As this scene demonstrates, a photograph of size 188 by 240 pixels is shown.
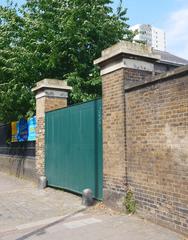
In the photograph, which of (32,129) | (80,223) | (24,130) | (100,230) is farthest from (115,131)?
(24,130)

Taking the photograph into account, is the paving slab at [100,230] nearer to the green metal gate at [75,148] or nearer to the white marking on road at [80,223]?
the white marking on road at [80,223]

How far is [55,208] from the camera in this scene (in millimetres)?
8070

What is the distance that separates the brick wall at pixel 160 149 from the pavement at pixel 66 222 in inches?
14.8

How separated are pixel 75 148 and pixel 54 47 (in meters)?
5.67

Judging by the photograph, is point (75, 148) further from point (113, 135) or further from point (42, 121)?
point (42, 121)

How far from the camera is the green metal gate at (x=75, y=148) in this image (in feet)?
27.3

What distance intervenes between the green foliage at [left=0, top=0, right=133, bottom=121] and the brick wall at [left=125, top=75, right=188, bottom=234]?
648 centimetres

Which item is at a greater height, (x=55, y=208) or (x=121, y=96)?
(x=121, y=96)

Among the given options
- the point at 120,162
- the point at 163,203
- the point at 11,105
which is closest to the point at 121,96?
the point at 120,162

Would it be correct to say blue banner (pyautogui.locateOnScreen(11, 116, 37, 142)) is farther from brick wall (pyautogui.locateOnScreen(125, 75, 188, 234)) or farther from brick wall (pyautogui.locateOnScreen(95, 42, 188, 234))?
brick wall (pyautogui.locateOnScreen(125, 75, 188, 234))

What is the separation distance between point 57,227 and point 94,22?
31.4 feet

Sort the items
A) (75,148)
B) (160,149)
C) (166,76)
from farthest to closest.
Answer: (75,148) < (160,149) < (166,76)

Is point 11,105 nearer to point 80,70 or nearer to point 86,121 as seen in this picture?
point 80,70

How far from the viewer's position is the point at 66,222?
671 cm
